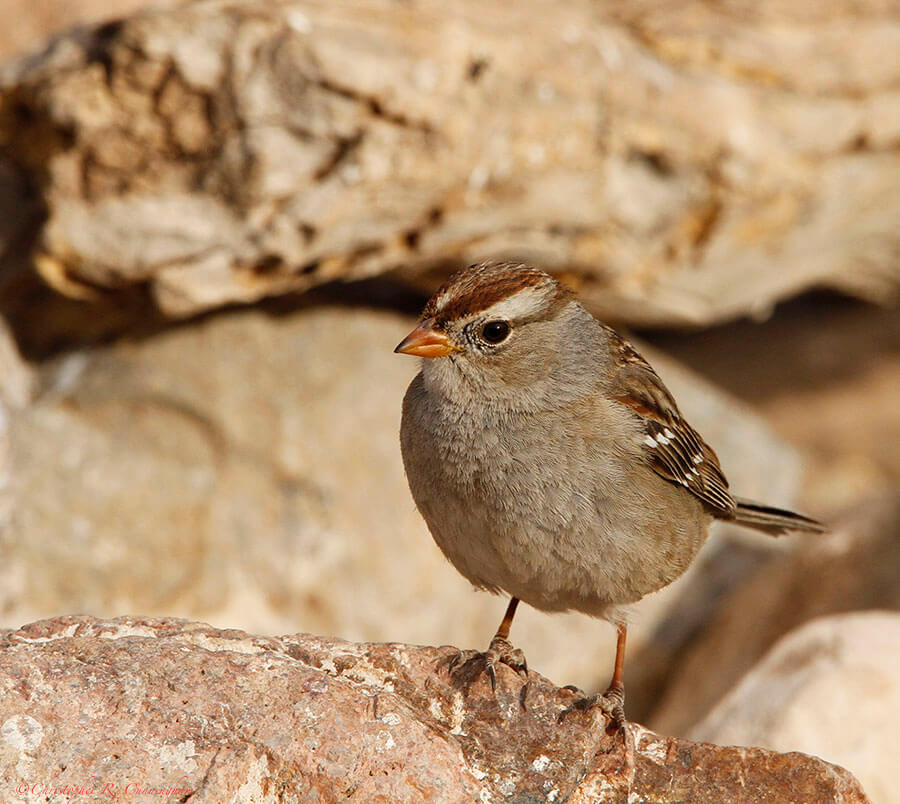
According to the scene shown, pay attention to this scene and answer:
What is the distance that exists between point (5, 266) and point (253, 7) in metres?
2.29

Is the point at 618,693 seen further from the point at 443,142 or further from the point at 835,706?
the point at 443,142

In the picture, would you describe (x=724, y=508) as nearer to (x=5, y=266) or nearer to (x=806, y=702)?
(x=806, y=702)

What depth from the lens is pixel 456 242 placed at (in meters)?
7.75

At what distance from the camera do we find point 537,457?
453 cm

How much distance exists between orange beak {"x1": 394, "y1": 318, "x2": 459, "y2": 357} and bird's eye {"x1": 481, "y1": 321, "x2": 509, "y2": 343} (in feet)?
0.42

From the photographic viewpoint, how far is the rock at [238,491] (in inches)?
304

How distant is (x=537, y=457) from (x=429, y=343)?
1.96ft

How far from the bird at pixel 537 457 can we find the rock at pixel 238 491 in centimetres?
320

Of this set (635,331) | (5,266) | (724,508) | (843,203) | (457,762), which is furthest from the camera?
(635,331)

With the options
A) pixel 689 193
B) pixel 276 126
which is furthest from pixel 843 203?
pixel 276 126

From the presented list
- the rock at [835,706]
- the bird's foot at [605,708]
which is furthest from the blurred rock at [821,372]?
the bird's foot at [605,708]

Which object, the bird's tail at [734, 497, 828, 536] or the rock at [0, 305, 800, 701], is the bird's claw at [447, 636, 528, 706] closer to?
the bird's tail at [734, 497, 828, 536]

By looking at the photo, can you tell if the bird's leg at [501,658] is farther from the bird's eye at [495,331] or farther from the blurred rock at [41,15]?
the blurred rock at [41,15]

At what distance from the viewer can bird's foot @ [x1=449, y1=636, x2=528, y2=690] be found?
14.4 feet
